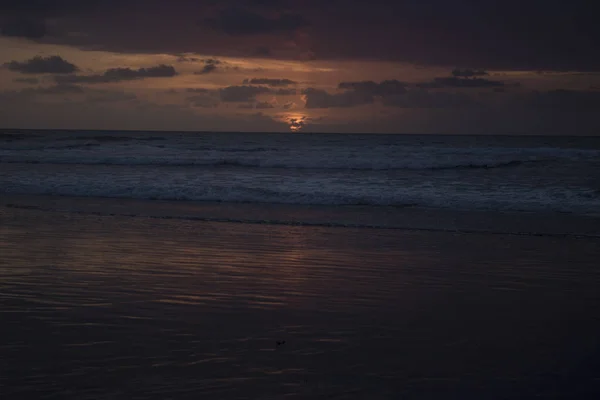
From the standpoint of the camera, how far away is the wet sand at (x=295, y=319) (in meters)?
4.82

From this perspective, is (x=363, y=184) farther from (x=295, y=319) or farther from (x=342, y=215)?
(x=295, y=319)

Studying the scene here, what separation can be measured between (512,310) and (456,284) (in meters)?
1.35

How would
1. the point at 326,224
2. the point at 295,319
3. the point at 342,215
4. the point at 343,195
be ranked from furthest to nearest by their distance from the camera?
1. the point at 343,195
2. the point at 342,215
3. the point at 326,224
4. the point at 295,319

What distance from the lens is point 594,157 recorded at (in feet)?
134

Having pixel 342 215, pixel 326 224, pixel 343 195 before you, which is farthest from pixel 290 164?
pixel 326 224

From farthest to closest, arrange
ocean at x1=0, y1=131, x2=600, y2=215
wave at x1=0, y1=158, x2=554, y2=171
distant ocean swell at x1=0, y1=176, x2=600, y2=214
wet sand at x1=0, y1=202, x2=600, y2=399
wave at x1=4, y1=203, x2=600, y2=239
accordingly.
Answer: wave at x1=0, y1=158, x2=554, y2=171 < ocean at x1=0, y1=131, x2=600, y2=215 < distant ocean swell at x1=0, y1=176, x2=600, y2=214 < wave at x1=4, y1=203, x2=600, y2=239 < wet sand at x1=0, y1=202, x2=600, y2=399

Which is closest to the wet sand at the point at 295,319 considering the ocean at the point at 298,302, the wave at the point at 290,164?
the ocean at the point at 298,302

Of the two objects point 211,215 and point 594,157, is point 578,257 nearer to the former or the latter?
point 211,215

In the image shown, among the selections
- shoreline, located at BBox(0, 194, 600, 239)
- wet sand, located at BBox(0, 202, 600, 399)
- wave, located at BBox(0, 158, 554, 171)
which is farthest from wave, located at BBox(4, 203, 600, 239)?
wave, located at BBox(0, 158, 554, 171)

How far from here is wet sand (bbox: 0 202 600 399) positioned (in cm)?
482

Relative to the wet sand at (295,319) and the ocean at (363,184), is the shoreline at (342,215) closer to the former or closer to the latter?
the ocean at (363,184)

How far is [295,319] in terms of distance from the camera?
6.48 m

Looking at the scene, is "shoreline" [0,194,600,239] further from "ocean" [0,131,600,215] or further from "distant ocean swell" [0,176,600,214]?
"ocean" [0,131,600,215]

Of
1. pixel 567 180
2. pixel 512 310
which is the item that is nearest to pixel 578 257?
pixel 512 310
